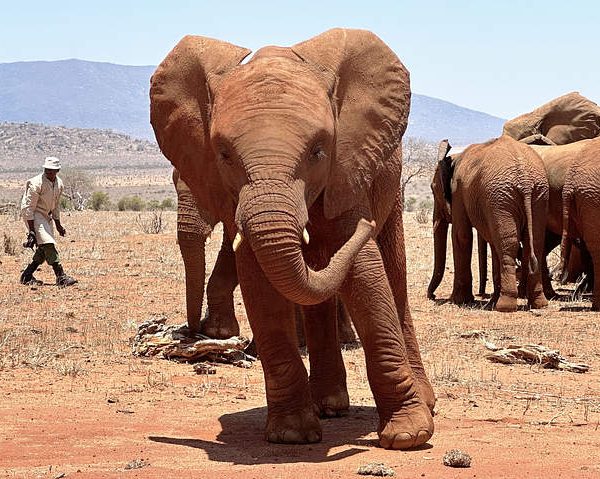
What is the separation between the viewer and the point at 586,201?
14336 mm

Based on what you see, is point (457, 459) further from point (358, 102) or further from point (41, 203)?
point (41, 203)

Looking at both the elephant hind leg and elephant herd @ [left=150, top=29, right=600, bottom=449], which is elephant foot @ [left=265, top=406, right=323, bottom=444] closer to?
elephant herd @ [left=150, top=29, right=600, bottom=449]

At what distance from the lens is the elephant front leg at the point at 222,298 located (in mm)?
9633

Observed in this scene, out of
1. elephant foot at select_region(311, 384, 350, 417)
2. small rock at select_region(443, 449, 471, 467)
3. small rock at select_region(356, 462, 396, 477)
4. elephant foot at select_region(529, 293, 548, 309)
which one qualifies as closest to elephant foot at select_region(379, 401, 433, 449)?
small rock at select_region(443, 449, 471, 467)

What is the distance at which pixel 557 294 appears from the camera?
16094 mm

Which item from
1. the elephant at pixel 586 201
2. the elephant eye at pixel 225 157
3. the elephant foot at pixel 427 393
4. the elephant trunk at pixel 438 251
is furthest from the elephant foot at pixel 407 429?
the elephant trunk at pixel 438 251

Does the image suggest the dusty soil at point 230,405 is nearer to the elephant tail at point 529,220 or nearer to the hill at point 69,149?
the elephant tail at point 529,220

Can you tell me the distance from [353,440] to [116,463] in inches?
57.6

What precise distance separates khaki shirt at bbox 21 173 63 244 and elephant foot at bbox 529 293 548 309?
6253 mm

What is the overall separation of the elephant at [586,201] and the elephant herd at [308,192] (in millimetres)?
7410

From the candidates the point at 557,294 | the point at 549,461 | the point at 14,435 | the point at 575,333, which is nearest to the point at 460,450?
the point at 549,461

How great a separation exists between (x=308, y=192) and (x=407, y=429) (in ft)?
4.64

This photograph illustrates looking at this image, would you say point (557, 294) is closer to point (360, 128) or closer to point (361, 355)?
point (361, 355)

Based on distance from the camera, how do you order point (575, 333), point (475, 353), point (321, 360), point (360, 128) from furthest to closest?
point (575, 333), point (475, 353), point (321, 360), point (360, 128)
